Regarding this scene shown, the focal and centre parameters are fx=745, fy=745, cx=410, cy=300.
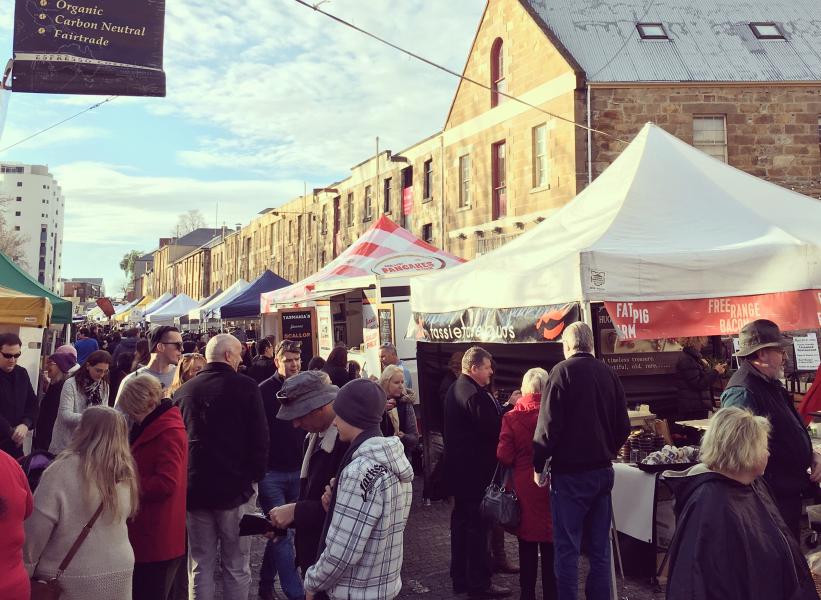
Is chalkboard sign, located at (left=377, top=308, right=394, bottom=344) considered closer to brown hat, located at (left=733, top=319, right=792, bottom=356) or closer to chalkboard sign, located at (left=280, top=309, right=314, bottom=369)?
chalkboard sign, located at (left=280, top=309, right=314, bottom=369)

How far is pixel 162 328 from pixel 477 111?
698 inches

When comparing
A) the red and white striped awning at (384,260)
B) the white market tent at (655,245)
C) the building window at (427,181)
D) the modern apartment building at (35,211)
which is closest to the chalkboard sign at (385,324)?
the red and white striped awning at (384,260)

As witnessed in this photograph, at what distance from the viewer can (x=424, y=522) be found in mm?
8164

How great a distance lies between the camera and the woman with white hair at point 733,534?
2.80 metres

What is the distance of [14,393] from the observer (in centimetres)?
686

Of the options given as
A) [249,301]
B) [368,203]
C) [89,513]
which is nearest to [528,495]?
[89,513]

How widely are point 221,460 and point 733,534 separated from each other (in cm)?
316

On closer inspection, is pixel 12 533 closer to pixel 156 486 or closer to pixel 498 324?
pixel 156 486

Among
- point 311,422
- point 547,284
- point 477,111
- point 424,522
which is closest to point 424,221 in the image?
point 477,111

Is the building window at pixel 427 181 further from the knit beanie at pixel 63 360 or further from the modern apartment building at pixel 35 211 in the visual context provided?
the modern apartment building at pixel 35 211

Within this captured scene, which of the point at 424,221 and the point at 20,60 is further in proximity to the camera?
the point at 424,221

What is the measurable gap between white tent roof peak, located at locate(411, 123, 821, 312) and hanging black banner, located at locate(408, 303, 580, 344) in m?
0.09

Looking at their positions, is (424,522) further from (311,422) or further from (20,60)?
(20,60)

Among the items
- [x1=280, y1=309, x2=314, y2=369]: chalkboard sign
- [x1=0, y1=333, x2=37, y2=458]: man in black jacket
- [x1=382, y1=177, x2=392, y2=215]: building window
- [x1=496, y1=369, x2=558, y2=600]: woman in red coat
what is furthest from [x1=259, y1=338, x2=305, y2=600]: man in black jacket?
[x1=382, y1=177, x2=392, y2=215]: building window
